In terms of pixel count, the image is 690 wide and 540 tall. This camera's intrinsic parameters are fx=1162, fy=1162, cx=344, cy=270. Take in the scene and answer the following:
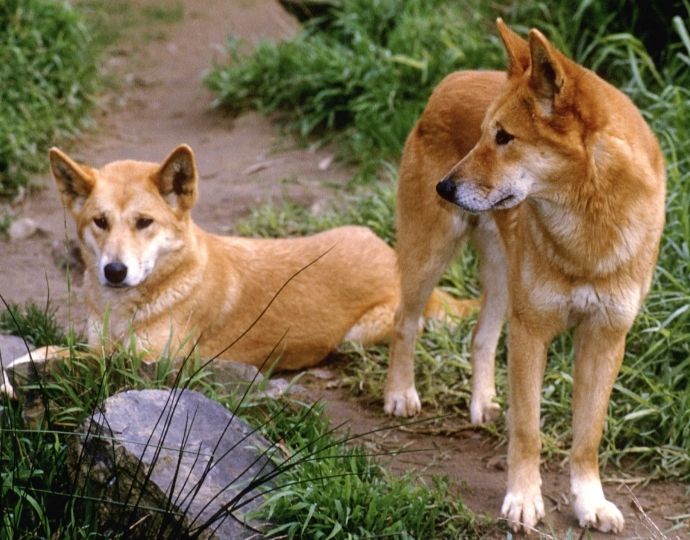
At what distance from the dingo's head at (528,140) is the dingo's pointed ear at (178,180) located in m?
1.64

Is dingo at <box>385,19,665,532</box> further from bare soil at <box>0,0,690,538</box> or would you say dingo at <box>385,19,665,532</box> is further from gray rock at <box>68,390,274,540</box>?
gray rock at <box>68,390,274,540</box>

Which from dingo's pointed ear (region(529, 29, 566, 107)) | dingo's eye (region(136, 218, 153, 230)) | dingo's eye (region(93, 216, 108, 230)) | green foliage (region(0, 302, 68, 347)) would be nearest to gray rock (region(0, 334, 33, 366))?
green foliage (region(0, 302, 68, 347))

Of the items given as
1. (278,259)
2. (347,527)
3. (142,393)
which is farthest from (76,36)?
(347,527)

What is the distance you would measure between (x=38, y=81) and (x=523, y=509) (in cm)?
589

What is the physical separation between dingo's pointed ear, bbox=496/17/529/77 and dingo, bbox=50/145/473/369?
144 centimetres

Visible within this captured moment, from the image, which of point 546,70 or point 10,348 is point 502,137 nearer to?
point 546,70

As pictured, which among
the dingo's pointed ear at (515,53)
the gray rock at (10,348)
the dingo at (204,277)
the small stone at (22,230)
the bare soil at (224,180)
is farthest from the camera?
the small stone at (22,230)

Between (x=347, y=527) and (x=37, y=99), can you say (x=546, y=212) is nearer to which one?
(x=347, y=527)

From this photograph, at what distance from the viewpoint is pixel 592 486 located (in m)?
4.47

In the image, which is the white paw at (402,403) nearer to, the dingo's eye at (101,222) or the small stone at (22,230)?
the dingo's eye at (101,222)

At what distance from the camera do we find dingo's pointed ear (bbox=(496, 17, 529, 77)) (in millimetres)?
4305

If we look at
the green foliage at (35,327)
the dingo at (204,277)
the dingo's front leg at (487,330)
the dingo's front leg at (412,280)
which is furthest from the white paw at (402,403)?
the green foliage at (35,327)

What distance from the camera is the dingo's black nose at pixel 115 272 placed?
5.26 m

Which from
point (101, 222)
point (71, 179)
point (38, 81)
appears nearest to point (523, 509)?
point (101, 222)
